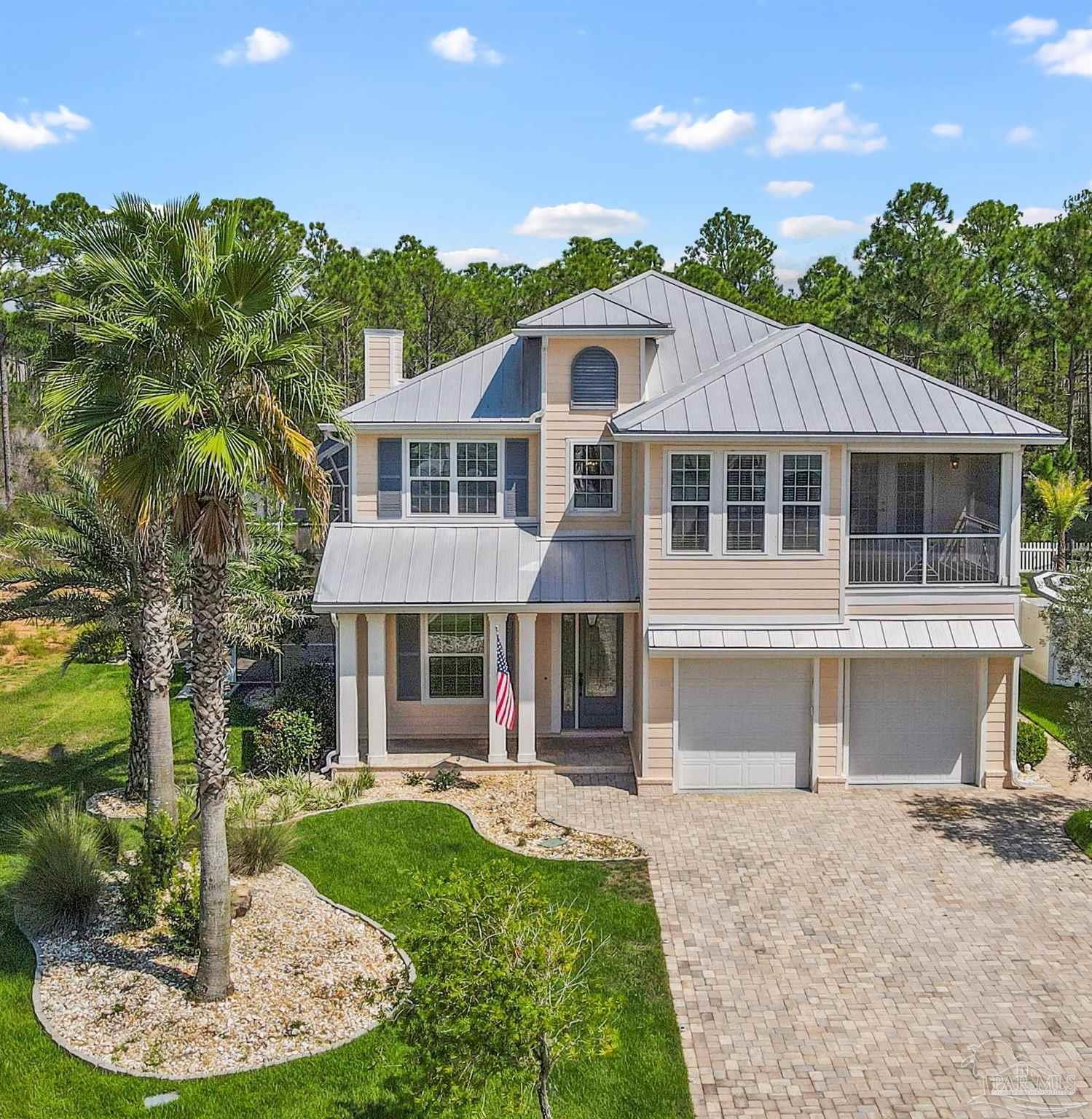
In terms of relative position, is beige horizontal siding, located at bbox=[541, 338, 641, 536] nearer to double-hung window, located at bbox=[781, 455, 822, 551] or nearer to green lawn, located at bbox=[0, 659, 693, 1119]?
double-hung window, located at bbox=[781, 455, 822, 551]

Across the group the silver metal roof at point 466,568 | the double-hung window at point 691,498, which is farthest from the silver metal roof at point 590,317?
the silver metal roof at point 466,568

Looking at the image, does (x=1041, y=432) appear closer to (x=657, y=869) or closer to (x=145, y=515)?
(x=657, y=869)

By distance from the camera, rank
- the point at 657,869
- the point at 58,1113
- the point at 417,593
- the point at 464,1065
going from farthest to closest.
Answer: the point at 417,593, the point at 657,869, the point at 58,1113, the point at 464,1065

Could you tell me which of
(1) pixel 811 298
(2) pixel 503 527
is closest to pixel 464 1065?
(2) pixel 503 527

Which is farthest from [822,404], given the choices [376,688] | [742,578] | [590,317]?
[376,688]

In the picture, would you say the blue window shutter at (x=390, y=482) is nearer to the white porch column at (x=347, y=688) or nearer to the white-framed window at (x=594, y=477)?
the white porch column at (x=347, y=688)

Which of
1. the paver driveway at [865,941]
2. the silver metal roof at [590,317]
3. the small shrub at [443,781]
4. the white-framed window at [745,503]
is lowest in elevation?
the paver driveway at [865,941]
